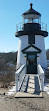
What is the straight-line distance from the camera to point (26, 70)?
17.7 meters

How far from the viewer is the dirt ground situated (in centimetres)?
717

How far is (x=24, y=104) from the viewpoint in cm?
775

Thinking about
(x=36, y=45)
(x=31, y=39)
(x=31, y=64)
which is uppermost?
(x=31, y=39)

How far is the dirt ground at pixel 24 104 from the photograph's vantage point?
7.17 metres

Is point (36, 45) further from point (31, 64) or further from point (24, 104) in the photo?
point (24, 104)

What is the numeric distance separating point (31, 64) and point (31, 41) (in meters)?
2.36

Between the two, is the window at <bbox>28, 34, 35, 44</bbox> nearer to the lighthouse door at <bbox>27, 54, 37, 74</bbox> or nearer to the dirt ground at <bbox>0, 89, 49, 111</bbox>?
the lighthouse door at <bbox>27, 54, 37, 74</bbox>

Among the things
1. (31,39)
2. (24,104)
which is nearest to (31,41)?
(31,39)

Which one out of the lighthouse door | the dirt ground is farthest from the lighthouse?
the dirt ground

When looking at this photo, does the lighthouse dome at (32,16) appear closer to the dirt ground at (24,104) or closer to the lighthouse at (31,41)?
the lighthouse at (31,41)

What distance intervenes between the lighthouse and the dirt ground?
9.03 meters

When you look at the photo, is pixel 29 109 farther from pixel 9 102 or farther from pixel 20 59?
pixel 20 59

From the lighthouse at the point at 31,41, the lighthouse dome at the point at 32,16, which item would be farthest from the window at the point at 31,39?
the lighthouse dome at the point at 32,16

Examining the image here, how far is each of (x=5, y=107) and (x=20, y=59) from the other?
11.5 m
